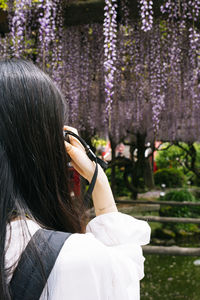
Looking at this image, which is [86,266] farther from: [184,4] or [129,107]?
[129,107]

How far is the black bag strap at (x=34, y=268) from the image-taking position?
752 millimetres

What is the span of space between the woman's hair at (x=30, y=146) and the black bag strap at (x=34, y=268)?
7cm

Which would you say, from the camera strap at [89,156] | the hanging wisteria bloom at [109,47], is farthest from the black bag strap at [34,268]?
the hanging wisteria bloom at [109,47]

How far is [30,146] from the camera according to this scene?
34.9 inches

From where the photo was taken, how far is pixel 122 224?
1.03 metres

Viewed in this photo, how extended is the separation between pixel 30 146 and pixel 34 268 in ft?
0.99

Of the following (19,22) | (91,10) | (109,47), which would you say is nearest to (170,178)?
(91,10)

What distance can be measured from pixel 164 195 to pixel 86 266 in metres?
8.88

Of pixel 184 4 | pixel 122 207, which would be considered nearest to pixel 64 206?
pixel 184 4

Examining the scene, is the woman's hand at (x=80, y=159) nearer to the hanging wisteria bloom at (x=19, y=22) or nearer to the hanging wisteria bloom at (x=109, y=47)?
the hanging wisteria bloom at (x=109, y=47)

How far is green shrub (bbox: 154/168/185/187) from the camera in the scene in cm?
1200

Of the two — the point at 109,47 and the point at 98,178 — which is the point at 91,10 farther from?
the point at 98,178

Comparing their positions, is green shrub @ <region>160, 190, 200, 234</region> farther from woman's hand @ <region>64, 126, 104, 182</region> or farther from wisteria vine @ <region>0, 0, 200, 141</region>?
woman's hand @ <region>64, 126, 104, 182</region>

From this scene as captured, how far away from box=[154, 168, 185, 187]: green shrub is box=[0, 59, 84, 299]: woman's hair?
1137 centimetres
